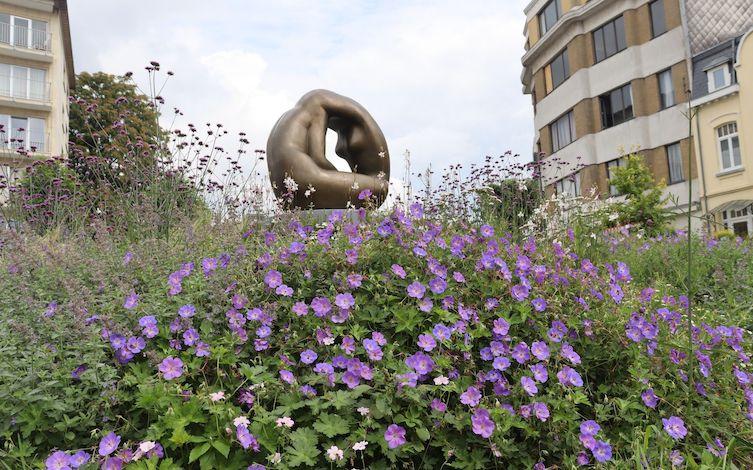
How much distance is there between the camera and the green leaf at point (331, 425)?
1.75 m

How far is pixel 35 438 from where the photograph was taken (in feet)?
6.02

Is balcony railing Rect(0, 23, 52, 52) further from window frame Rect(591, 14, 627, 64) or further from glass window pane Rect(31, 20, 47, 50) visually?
window frame Rect(591, 14, 627, 64)

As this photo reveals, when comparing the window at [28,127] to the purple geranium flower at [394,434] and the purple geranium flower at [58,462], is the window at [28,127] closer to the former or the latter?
the purple geranium flower at [58,462]

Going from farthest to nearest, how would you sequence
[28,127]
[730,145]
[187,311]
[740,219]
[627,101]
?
[28,127] → [627,101] → [730,145] → [740,219] → [187,311]

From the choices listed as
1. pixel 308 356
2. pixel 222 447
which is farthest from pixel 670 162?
pixel 222 447

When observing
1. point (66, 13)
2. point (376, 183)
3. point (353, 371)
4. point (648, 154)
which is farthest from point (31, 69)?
point (353, 371)

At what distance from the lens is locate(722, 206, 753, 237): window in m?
19.8

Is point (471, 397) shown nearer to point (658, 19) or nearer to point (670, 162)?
point (670, 162)

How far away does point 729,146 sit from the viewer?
2038cm

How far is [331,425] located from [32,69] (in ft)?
100

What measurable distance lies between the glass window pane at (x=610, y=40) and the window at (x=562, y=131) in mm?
3109

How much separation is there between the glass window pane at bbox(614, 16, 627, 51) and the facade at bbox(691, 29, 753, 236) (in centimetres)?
301

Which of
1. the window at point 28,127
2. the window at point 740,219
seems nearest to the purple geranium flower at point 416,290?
the window at point 740,219

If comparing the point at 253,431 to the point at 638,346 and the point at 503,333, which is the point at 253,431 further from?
the point at 638,346
